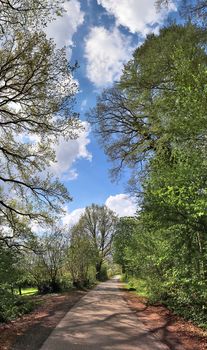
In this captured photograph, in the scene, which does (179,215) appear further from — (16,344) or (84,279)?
(84,279)

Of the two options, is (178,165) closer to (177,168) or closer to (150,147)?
(177,168)

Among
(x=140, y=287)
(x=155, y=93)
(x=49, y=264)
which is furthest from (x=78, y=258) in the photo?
(x=155, y=93)

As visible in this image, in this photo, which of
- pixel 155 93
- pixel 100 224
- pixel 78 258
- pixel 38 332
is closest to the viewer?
pixel 38 332

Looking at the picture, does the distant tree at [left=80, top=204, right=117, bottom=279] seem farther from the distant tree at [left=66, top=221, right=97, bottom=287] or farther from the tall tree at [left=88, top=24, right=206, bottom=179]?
the tall tree at [left=88, top=24, right=206, bottom=179]

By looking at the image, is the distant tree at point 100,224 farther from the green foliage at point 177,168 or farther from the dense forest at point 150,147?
the green foliage at point 177,168

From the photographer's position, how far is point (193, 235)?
32.3 ft

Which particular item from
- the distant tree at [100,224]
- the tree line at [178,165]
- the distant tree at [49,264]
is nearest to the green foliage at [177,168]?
the tree line at [178,165]

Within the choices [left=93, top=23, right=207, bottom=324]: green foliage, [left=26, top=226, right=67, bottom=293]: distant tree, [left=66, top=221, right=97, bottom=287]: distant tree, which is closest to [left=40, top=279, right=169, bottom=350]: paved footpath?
[left=93, top=23, right=207, bottom=324]: green foliage

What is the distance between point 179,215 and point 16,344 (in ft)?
17.1

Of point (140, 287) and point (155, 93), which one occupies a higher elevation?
point (155, 93)

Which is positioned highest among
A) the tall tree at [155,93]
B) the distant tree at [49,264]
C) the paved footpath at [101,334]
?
the tall tree at [155,93]

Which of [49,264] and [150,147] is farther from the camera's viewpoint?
[49,264]

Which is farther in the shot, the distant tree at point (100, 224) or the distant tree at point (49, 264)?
the distant tree at point (100, 224)

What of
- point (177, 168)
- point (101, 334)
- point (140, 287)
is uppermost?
point (177, 168)
